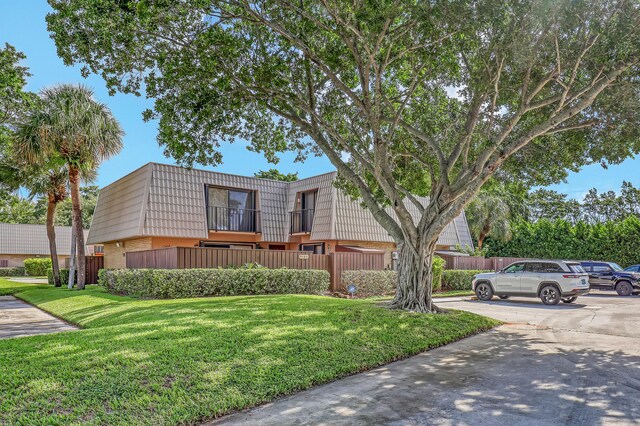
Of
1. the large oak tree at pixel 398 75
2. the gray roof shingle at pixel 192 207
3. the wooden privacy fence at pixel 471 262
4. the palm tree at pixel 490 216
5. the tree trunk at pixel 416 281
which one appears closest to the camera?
the large oak tree at pixel 398 75

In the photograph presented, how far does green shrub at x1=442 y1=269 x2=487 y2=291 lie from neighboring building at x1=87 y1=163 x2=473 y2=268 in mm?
3004

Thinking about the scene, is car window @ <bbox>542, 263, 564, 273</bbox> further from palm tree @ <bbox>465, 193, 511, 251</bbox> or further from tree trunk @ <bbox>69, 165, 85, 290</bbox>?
tree trunk @ <bbox>69, 165, 85, 290</bbox>

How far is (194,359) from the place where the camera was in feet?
19.8

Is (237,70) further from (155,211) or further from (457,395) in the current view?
(155,211)

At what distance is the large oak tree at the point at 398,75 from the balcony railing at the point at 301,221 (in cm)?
968

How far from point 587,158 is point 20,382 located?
15.1m

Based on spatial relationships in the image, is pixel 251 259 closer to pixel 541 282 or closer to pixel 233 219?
pixel 233 219

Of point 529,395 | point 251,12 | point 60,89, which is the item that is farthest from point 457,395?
point 60,89

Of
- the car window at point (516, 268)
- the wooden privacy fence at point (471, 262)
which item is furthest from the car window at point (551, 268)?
the wooden privacy fence at point (471, 262)

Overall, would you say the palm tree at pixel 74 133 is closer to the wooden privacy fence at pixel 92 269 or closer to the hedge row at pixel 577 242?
the wooden privacy fence at pixel 92 269

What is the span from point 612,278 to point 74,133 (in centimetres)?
2535

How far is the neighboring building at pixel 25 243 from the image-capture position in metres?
44.9

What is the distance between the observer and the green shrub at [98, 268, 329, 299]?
14531mm

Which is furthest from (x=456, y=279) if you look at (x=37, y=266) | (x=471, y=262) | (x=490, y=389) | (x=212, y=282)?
(x=37, y=266)
